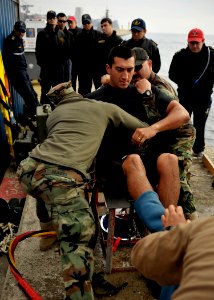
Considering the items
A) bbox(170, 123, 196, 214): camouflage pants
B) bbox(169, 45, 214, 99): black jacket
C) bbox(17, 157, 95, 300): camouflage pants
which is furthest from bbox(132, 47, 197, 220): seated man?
bbox(169, 45, 214, 99): black jacket

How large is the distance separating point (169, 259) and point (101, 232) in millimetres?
2111

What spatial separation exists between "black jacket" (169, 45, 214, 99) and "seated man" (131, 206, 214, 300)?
4.33 m

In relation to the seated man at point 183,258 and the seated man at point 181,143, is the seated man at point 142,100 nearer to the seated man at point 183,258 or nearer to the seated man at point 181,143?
the seated man at point 181,143

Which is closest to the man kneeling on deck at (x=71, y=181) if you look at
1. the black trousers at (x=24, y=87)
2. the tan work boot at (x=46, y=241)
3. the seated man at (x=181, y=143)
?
the tan work boot at (x=46, y=241)

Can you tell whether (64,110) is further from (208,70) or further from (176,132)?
(208,70)

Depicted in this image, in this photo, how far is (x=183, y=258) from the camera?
1165 mm

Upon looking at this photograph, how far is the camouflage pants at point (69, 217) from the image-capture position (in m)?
2.21

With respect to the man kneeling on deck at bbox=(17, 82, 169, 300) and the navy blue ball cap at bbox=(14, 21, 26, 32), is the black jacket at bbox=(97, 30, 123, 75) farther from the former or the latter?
the man kneeling on deck at bbox=(17, 82, 169, 300)

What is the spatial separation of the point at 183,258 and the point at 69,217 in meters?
1.31

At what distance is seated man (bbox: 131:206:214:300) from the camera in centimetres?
95

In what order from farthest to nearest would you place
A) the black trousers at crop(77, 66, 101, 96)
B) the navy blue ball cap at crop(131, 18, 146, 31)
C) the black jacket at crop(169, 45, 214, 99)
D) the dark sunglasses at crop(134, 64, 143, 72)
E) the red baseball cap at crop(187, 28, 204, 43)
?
the black trousers at crop(77, 66, 101, 96), the navy blue ball cap at crop(131, 18, 146, 31), the black jacket at crop(169, 45, 214, 99), the red baseball cap at crop(187, 28, 204, 43), the dark sunglasses at crop(134, 64, 143, 72)

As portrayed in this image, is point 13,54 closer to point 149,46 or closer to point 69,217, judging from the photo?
point 149,46

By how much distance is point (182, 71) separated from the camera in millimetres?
5305

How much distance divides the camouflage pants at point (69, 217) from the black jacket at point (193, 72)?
3.57 meters
